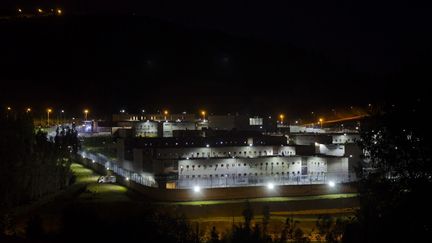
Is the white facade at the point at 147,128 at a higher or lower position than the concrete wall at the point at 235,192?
higher

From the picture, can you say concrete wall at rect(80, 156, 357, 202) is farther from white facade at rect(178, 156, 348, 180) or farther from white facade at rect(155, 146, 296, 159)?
white facade at rect(155, 146, 296, 159)

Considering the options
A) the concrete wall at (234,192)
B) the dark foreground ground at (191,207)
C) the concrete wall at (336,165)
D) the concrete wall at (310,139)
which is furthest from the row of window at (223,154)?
the concrete wall at (310,139)

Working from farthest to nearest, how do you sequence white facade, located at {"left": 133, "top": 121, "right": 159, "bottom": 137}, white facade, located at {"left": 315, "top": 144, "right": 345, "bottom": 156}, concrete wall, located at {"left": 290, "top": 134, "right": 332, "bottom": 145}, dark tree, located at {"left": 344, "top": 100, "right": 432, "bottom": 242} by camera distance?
white facade, located at {"left": 133, "top": 121, "right": 159, "bottom": 137}, concrete wall, located at {"left": 290, "top": 134, "right": 332, "bottom": 145}, white facade, located at {"left": 315, "top": 144, "right": 345, "bottom": 156}, dark tree, located at {"left": 344, "top": 100, "right": 432, "bottom": 242}

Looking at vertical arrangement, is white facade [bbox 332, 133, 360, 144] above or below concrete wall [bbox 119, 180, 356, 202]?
above

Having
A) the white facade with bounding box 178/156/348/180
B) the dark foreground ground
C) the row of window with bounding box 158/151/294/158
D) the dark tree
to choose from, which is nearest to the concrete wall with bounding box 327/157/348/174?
the white facade with bounding box 178/156/348/180

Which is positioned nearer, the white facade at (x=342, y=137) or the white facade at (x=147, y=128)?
the white facade at (x=342, y=137)

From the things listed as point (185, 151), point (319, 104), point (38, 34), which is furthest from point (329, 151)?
point (38, 34)

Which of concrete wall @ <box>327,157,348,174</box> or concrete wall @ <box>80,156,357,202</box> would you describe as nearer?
concrete wall @ <box>80,156,357,202</box>

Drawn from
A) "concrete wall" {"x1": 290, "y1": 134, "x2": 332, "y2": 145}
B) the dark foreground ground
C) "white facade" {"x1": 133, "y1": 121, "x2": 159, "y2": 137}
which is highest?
"white facade" {"x1": 133, "y1": 121, "x2": 159, "y2": 137}

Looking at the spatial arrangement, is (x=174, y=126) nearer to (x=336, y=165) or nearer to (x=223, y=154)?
(x=223, y=154)

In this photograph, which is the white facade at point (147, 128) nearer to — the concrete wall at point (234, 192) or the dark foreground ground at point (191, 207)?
the dark foreground ground at point (191, 207)

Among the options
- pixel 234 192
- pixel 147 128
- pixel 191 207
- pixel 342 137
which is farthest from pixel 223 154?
pixel 147 128

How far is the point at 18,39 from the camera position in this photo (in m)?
78.2

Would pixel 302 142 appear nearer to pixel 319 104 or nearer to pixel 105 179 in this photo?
pixel 105 179
